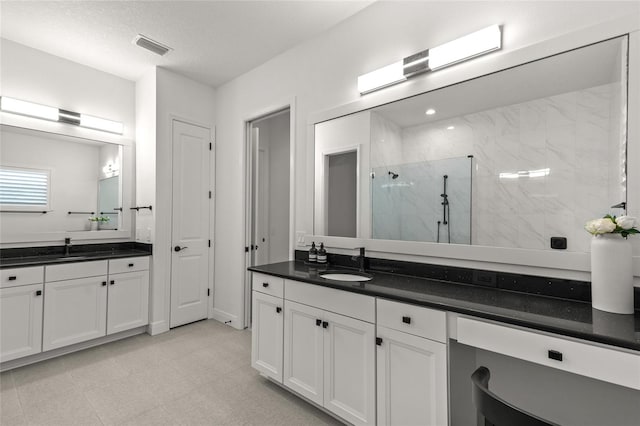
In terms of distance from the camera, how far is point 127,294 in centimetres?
306

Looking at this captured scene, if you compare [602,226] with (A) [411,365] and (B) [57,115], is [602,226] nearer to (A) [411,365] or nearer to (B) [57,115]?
(A) [411,365]

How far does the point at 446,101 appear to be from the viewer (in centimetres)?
183

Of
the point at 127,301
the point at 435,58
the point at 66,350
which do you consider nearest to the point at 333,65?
the point at 435,58

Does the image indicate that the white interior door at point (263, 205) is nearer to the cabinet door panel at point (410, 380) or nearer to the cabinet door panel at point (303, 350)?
the cabinet door panel at point (303, 350)

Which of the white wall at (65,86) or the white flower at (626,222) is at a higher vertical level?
the white wall at (65,86)

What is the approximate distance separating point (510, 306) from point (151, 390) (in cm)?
239

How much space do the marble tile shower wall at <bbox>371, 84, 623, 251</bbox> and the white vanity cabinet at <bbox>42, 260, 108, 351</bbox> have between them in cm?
325

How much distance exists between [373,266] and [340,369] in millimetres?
742

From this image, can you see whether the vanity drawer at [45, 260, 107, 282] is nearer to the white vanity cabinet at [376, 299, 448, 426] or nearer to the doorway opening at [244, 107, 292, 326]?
the doorway opening at [244, 107, 292, 326]

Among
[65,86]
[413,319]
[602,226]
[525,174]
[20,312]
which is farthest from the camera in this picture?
[65,86]

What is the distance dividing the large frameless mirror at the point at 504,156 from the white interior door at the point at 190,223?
7.17ft

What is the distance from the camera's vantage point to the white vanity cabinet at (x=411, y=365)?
1.33 meters

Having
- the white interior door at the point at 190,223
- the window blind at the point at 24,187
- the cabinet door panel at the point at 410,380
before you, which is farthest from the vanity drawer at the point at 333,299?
the window blind at the point at 24,187

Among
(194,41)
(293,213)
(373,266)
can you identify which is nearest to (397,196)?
(373,266)
